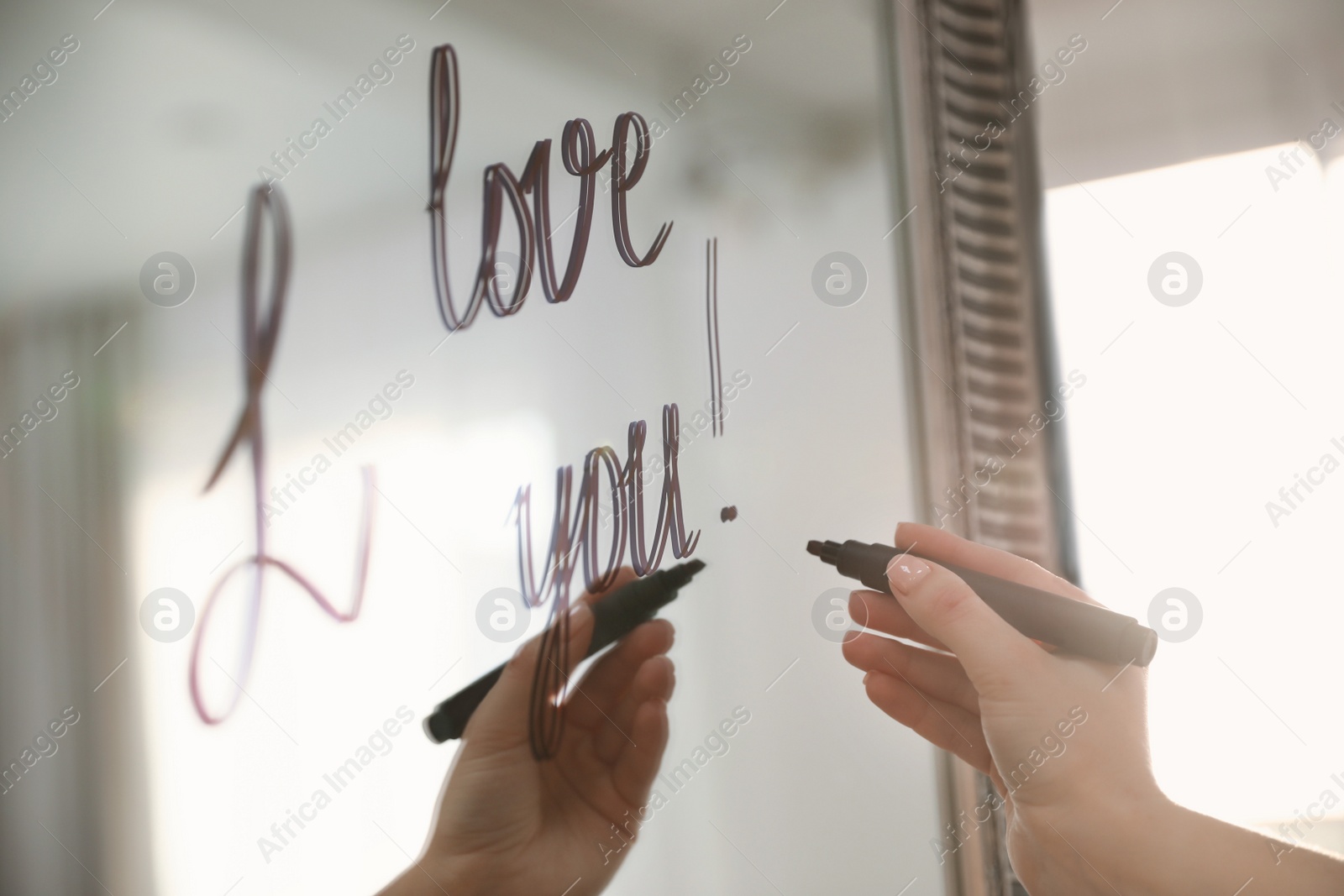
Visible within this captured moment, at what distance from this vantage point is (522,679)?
0.40 meters

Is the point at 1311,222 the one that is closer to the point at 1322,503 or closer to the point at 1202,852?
the point at 1322,503

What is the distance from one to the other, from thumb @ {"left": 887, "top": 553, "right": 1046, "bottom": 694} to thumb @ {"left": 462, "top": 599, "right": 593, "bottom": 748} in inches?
6.9

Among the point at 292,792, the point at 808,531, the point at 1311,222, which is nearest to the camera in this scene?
the point at 292,792

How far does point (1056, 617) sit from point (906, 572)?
3.2 inches

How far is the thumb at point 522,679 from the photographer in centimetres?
40

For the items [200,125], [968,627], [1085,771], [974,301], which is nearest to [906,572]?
[968,627]

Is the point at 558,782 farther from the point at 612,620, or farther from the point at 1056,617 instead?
the point at 1056,617

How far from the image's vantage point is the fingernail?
45cm

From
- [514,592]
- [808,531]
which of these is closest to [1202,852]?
[808,531]

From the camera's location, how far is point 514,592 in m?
0.40

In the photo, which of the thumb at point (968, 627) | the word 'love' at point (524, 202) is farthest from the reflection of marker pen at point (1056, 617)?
the word 'love' at point (524, 202)

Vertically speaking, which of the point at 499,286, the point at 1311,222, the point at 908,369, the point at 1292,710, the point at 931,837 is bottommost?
the point at 1292,710

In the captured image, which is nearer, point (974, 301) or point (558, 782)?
point (558, 782)

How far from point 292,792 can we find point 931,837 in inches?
15.9
